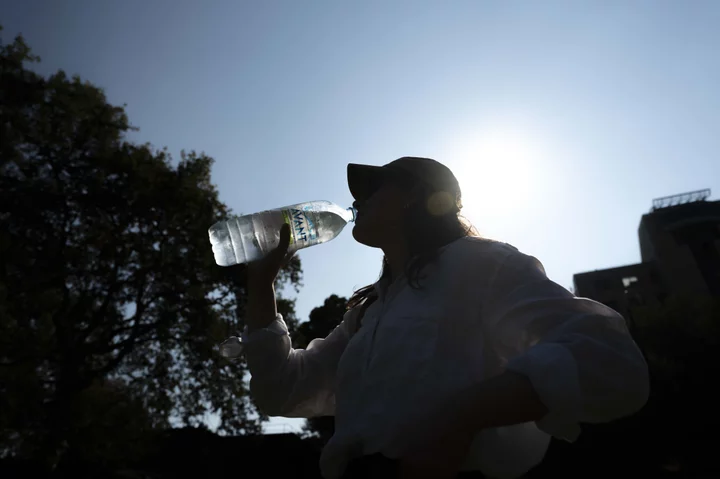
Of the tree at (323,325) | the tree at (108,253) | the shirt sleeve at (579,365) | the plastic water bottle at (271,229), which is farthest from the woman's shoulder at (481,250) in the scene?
the tree at (323,325)

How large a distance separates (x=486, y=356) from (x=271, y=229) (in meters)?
2.30

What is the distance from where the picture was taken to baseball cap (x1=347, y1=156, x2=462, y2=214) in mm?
1867

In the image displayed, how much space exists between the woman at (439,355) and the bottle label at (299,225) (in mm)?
957

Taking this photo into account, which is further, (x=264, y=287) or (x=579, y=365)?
(x=264, y=287)

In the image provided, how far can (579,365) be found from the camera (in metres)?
0.98

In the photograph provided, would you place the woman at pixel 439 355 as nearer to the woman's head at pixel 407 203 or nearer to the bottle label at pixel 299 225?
the woman's head at pixel 407 203

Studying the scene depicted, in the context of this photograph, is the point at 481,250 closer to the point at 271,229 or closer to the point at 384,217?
the point at 384,217

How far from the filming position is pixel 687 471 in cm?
2052

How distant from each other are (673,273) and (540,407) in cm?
4482

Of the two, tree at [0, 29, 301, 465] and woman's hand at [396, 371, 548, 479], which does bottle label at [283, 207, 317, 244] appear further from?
tree at [0, 29, 301, 465]

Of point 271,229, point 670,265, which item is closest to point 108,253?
point 271,229

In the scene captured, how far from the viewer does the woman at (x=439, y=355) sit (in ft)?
3.25

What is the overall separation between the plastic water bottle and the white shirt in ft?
5.03

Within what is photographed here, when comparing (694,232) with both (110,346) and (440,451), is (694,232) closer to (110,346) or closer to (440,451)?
(110,346)
